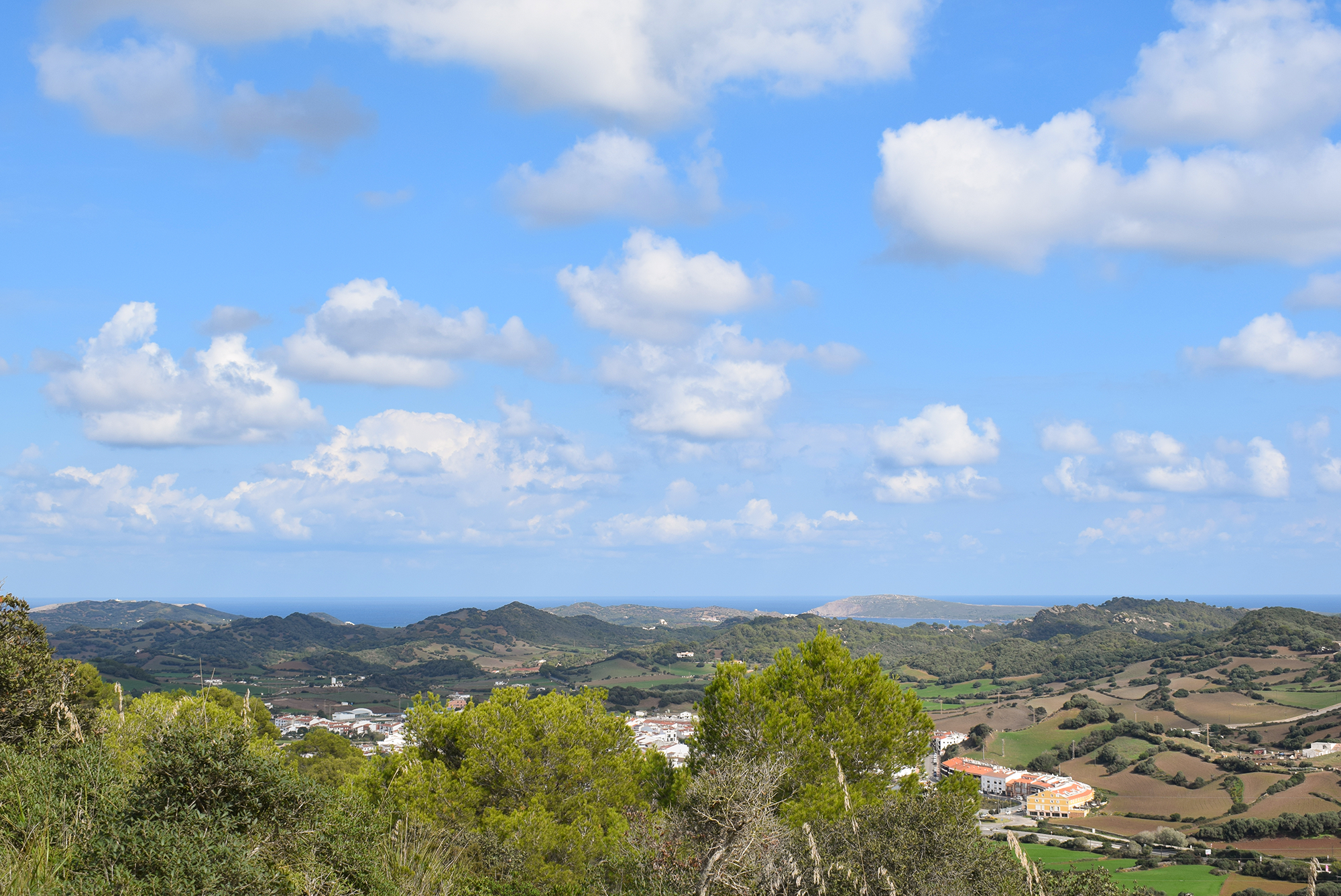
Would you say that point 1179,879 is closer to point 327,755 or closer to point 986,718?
point 327,755

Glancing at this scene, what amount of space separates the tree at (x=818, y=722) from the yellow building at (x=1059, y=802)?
56.6 metres

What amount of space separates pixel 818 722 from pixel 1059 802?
61.2m

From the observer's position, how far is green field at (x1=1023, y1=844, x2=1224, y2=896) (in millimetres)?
43844

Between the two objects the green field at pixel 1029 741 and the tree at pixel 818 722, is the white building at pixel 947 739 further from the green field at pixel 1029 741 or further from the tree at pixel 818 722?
the tree at pixel 818 722

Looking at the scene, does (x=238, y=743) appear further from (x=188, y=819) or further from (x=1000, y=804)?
(x=1000, y=804)

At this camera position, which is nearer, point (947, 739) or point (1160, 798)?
point (1160, 798)

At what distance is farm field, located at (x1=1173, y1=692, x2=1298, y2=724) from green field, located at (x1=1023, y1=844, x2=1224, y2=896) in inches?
2343

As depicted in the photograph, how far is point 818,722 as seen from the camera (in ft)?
72.3

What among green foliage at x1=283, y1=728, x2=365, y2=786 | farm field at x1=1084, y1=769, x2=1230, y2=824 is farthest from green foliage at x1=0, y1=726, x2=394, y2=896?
farm field at x1=1084, y1=769, x2=1230, y2=824

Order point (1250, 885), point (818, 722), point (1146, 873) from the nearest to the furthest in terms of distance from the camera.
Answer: point (818, 722), point (1250, 885), point (1146, 873)

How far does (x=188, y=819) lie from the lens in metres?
9.10

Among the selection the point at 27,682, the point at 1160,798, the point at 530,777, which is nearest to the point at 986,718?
the point at 1160,798

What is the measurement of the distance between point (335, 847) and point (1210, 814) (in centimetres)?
7443

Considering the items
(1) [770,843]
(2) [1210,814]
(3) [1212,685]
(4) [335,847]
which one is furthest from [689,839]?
(3) [1212,685]
